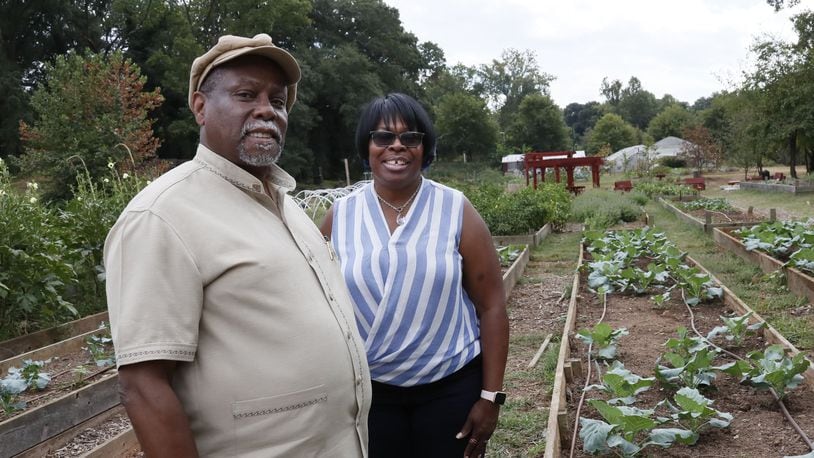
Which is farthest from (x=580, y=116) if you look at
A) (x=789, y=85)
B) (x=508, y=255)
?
(x=508, y=255)

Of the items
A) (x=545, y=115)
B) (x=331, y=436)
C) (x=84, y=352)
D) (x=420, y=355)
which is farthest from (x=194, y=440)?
(x=545, y=115)

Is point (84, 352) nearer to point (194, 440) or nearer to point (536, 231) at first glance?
point (194, 440)

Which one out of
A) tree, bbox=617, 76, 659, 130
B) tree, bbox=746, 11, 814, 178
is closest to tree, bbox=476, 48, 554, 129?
tree, bbox=617, 76, 659, 130

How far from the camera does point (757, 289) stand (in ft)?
24.8

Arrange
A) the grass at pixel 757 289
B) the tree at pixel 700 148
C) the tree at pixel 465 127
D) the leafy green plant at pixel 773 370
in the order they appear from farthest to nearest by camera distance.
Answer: the tree at pixel 465 127 < the tree at pixel 700 148 < the grass at pixel 757 289 < the leafy green plant at pixel 773 370

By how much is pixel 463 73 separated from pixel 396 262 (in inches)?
3415

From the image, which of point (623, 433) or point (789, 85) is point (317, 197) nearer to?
point (623, 433)

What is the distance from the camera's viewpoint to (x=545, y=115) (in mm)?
56531

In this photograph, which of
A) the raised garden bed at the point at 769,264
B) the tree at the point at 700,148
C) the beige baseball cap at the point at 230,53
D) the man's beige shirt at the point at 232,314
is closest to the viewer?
the man's beige shirt at the point at 232,314

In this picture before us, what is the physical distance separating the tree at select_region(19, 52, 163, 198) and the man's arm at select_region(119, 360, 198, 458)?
13.0 meters

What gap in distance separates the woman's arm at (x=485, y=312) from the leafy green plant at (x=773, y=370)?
90.2 inches

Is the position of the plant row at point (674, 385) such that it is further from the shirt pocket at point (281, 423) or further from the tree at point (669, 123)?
the tree at point (669, 123)

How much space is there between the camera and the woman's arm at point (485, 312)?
7.59ft

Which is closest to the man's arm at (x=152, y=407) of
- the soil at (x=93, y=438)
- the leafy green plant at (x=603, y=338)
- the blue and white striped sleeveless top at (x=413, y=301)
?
the blue and white striped sleeveless top at (x=413, y=301)
